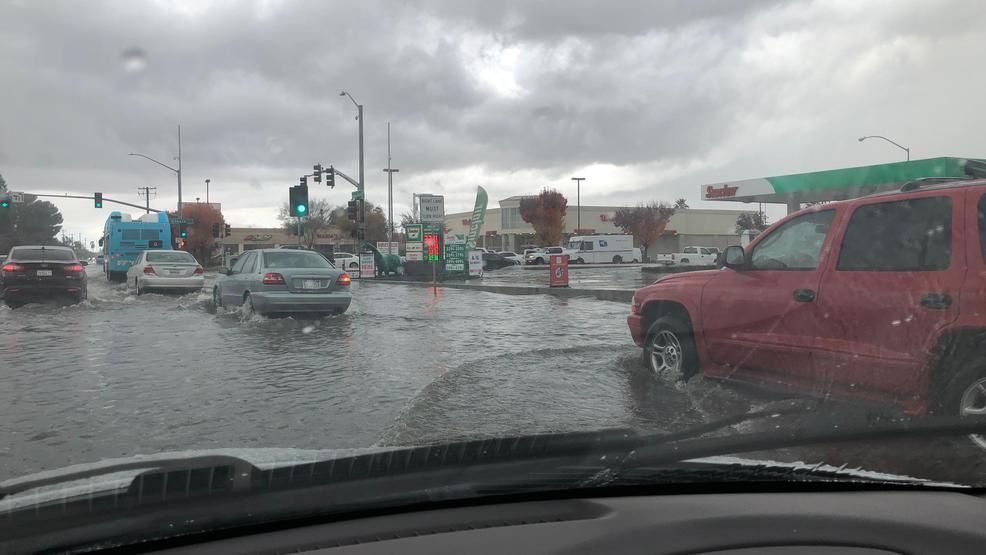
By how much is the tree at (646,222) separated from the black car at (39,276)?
5758 centimetres

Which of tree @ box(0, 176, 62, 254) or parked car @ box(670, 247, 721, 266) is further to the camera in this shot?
tree @ box(0, 176, 62, 254)

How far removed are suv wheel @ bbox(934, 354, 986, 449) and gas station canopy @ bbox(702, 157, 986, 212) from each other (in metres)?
15.1

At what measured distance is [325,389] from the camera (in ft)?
23.7

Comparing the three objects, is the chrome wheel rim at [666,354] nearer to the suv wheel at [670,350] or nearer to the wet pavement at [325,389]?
the suv wheel at [670,350]

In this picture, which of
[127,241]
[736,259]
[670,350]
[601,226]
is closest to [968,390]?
[736,259]

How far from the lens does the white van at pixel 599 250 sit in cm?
5484

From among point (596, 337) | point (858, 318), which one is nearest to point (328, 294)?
point (596, 337)

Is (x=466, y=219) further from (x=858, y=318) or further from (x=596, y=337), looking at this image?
(x=858, y=318)

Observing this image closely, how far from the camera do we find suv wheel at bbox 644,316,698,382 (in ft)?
22.0

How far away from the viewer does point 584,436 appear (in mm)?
2545

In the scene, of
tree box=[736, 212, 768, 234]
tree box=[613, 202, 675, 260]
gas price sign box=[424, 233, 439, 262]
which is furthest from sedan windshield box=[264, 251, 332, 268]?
tree box=[613, 202, 675, 260]

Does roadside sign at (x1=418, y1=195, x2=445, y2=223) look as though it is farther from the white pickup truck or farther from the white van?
the white van

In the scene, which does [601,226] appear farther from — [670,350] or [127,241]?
[670,350]

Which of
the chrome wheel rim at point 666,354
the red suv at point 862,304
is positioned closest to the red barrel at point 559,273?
the chrome wheel rim at point 666,354
